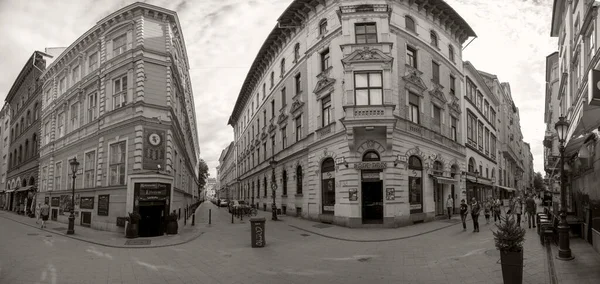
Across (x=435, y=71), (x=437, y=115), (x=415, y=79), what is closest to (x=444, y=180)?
(x=437, y=115)

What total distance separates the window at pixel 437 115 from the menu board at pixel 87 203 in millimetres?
23144

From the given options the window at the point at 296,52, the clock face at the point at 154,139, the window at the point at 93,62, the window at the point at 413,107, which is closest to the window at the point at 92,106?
the window at the point at 93,62

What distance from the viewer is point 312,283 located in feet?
27.2

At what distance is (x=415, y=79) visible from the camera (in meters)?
23.9

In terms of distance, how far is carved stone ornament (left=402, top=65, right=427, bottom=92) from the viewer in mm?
23325

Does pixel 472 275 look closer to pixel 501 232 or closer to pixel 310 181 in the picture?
pixel 501 232

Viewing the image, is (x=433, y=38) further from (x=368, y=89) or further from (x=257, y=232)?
(x=257, y=232)

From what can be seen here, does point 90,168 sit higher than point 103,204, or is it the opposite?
point 90,168

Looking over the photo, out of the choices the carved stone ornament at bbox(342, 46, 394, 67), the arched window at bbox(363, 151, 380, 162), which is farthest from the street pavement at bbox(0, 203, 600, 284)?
the carved stone ornament at bbox(342, 46, 394, 67)

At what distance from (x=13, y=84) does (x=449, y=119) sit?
50559 millimetres

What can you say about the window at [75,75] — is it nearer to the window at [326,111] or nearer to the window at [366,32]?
the window at [326,111]

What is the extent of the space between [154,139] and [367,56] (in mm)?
13186

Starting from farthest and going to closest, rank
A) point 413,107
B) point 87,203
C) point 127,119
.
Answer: point 413,107
point 87,203
point 127,119

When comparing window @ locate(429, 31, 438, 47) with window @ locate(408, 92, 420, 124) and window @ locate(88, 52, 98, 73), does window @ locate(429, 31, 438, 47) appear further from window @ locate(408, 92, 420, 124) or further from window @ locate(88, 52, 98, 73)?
window @ locate(88, 52, 98, 73)
